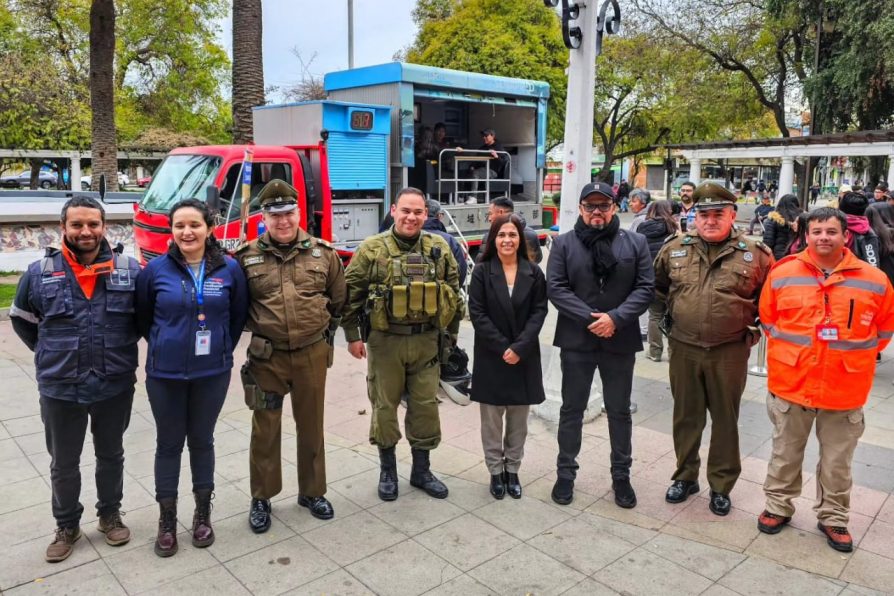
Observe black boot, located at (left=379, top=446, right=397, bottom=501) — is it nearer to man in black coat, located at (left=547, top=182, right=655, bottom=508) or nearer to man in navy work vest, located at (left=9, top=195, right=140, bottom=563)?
man in black coat, located at (left=547, top=182, right=655, bottom=508)

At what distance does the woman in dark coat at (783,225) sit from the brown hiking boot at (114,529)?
5698 mm

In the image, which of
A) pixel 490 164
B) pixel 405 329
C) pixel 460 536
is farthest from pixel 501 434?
pixel 490 164

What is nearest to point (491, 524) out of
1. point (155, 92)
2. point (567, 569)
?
point (567, 569)

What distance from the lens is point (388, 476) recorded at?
14.1 feet

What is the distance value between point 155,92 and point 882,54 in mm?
26151

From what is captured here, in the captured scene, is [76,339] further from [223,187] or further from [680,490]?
[223,187]

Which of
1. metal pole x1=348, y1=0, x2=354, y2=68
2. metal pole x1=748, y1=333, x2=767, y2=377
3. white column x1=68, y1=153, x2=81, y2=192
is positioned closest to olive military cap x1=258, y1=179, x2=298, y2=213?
metal pole x1=748, y1=333, x2=767, y2=377

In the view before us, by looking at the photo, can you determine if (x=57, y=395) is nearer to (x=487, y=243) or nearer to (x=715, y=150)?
(x=487, y=243)

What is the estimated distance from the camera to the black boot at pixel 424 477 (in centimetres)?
430

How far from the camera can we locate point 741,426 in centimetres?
549

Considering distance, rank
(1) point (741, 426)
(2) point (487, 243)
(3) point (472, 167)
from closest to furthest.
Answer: (2) point (487, 243)
(1) point (741, 426)
(3) point (472, 167)

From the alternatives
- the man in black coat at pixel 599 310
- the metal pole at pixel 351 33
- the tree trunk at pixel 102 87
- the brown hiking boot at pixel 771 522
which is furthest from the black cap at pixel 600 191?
the metal pole at pixel 351 33

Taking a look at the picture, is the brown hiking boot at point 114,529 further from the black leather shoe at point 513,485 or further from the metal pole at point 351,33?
the metal pole at point 351,33

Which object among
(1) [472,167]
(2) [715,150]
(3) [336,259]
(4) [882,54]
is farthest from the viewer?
(2) [715,150]
